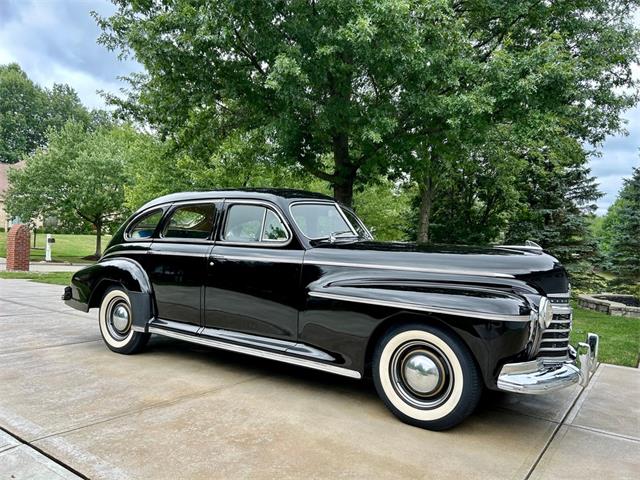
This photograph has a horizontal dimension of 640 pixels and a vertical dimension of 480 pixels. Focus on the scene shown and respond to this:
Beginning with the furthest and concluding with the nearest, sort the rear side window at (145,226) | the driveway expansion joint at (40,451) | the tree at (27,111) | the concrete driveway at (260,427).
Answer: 1. the tree at (27,111)
2. the rear side window at (145,226)
3. the concrete driveway at (260,427)
4. the driveway expansion joint at (40,451)

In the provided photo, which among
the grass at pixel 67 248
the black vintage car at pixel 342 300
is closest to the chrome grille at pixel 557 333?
the black vintage car at pixel 342 300

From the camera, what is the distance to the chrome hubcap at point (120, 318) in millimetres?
5226

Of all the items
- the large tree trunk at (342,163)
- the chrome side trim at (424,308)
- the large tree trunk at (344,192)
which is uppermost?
the large tree trunk at (342,163)

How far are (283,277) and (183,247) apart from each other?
1.39 m

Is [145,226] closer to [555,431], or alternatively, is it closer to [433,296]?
[433,296]

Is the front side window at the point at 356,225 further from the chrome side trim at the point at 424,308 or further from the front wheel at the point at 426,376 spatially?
the front wheel at the point at 426,376

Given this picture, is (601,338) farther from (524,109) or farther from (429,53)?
(429,53)

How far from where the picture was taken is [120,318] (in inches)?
208

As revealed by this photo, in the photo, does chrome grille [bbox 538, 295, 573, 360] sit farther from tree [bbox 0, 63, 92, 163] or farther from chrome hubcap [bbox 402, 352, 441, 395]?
tree [bbox 0, 63, 92, 163]

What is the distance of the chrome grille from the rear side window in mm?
4140

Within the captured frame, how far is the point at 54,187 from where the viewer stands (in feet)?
69.1

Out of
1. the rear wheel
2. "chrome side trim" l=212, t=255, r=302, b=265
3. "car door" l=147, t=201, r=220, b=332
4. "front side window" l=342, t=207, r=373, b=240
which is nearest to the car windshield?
"front side window" l=342, t=207, r=373, b=240

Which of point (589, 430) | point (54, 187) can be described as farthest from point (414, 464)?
point (54, 187)

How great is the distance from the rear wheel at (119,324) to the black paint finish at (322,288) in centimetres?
19
